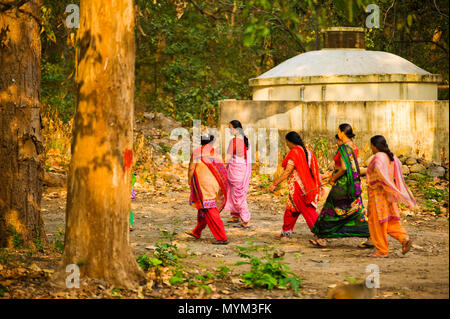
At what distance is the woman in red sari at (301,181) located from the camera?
8.57m

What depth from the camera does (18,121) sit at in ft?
24.1

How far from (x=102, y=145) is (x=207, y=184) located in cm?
306

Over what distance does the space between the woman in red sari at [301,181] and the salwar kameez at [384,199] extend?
3.74 feet

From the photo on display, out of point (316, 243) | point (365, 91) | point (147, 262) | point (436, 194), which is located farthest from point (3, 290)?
point (365, 91)

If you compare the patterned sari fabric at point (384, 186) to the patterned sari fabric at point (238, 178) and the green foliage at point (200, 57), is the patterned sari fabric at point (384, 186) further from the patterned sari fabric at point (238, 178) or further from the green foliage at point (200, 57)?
the green foliage at point (200, 57)

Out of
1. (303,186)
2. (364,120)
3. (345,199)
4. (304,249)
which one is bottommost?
(304,249)

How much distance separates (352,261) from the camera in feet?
24.3

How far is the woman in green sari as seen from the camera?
811 cm

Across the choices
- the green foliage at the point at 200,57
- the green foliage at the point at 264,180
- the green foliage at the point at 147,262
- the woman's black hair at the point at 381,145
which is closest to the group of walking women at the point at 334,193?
the woman's black hair at the point at 381,145

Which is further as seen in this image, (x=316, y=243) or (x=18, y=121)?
(x=316, y=243)

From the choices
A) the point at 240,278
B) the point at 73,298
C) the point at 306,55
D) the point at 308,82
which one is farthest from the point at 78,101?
the point at 306,55

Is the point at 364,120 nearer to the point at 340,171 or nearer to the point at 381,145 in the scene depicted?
the point at 340,171

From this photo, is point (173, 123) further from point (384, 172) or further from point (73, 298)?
point (73, 298)

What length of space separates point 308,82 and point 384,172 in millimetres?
10067
